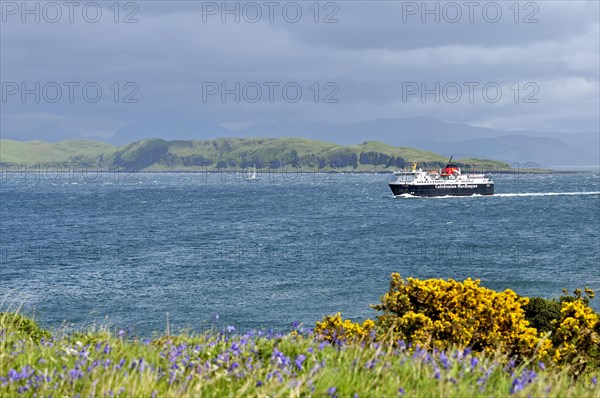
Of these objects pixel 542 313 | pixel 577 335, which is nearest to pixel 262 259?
pixel 542 313

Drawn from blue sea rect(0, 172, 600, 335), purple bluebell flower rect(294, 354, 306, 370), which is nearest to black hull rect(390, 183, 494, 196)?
blue sea rect(0, 172, 600, 335)

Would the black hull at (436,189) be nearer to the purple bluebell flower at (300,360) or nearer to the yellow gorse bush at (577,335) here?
the yellow gorse bush at (577,335)

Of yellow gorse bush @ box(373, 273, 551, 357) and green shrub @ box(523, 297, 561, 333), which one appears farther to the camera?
green shrub @ box(523, 297, 561, 333)

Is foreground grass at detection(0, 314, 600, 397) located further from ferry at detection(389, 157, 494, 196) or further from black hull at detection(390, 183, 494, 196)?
black hull at detection(390, 183, 494, 196)

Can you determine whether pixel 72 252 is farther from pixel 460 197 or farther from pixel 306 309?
pixel 460 197

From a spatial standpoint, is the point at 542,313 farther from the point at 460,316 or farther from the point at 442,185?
the point at 442,185

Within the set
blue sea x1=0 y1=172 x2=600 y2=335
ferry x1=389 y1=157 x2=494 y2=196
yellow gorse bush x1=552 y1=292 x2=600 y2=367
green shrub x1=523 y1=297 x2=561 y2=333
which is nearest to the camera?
yellow gorse bush x1=552 y1=292 x2=600 y2=367

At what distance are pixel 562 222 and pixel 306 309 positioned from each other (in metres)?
82.0

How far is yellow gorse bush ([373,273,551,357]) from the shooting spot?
13414mm

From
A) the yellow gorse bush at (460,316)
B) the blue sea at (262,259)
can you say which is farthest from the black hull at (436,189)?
the yellow gorse bush at (460,316)

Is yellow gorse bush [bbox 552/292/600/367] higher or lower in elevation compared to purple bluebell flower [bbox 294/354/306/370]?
lower

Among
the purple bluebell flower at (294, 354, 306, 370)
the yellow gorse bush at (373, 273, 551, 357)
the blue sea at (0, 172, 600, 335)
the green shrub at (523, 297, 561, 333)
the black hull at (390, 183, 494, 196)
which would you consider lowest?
the blue sea at (0, 172, 600, 335)

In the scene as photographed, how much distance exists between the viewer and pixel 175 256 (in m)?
78.1

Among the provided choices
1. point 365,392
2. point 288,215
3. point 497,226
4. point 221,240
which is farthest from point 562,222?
point 365,392
